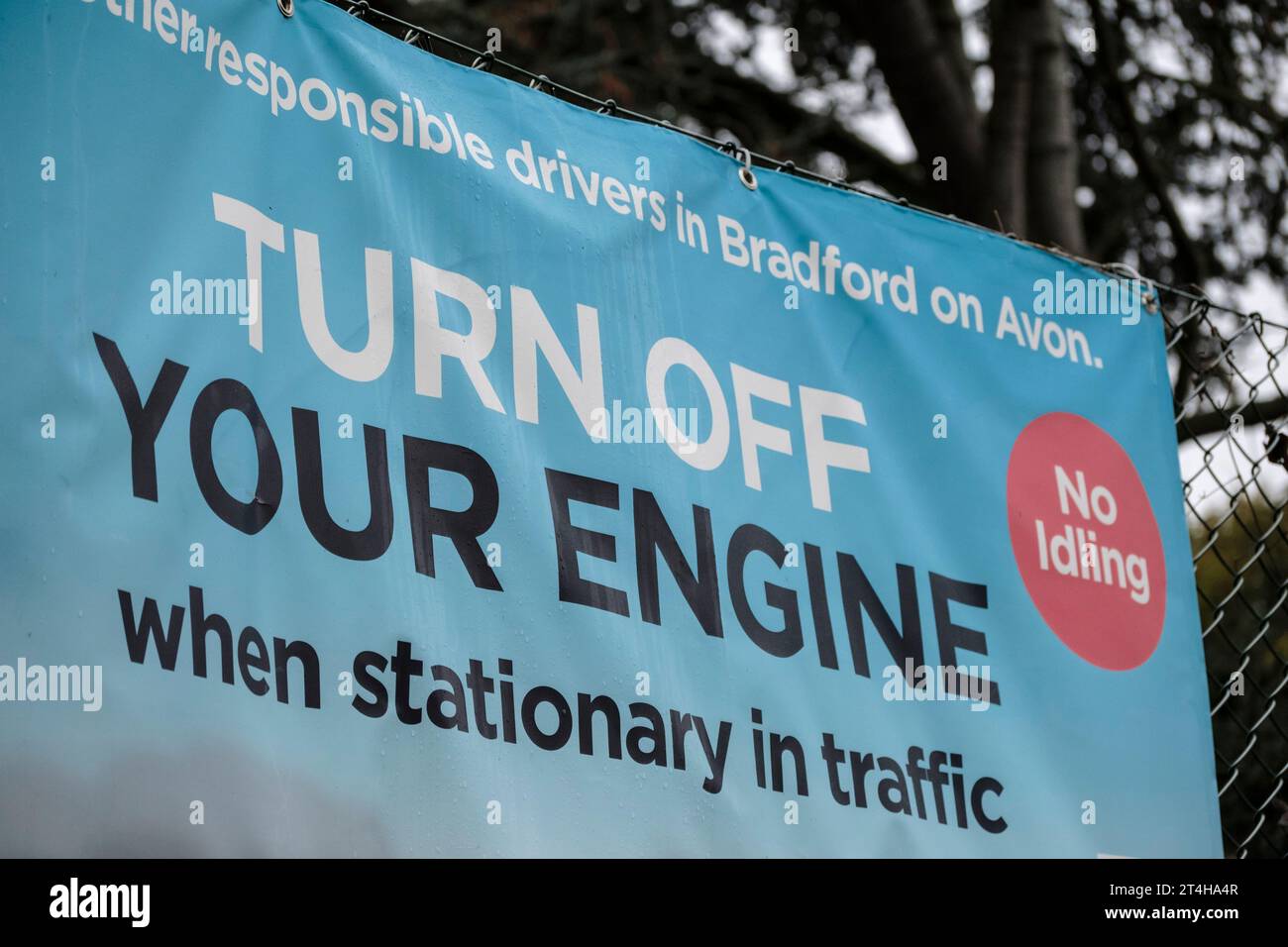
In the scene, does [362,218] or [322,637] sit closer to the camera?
[322,637]

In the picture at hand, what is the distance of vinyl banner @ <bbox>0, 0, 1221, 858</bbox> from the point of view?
59.0 inches

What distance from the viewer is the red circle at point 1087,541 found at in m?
2.23

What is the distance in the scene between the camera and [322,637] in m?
1.59

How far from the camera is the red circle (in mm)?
2230

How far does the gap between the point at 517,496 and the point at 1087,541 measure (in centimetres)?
107

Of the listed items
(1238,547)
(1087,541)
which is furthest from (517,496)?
(1238,547)

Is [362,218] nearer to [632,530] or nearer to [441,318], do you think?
[441,318]

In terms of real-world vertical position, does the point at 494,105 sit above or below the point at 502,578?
above

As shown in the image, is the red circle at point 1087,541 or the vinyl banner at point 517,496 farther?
the red circle at point 1087,541

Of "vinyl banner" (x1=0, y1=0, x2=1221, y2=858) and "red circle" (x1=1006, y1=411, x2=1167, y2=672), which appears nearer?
"vinyl banner" (x1=0, y1=0, x2=1221, y2=858)

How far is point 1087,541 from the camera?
2293 millimetres

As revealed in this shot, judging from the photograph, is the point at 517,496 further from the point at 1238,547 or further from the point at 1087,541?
the point at 1238,547
